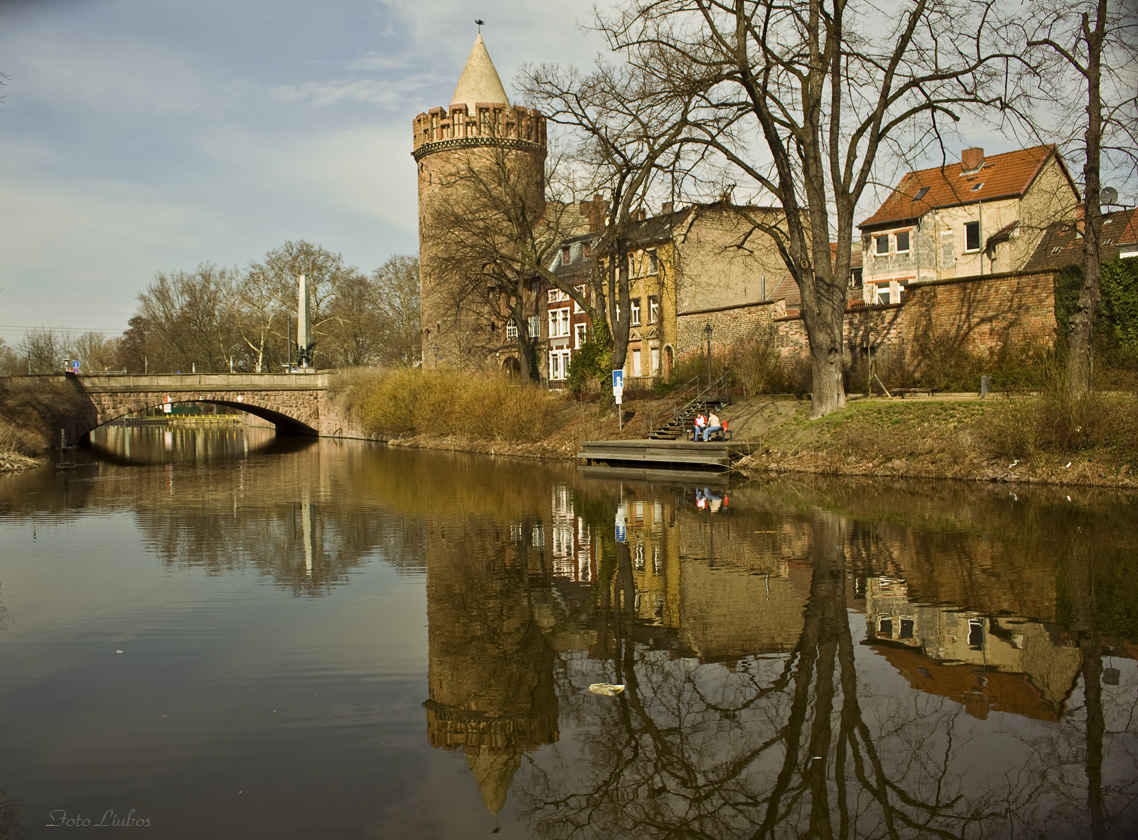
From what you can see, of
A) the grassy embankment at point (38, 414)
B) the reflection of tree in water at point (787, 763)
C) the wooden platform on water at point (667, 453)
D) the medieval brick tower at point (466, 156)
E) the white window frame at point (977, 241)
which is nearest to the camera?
the reflection of tree in water at point (787, 763)

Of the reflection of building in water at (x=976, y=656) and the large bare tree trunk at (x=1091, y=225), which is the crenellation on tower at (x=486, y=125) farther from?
the reflection of building in water at (x=976, y=656)

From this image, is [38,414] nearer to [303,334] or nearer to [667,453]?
[303,334]

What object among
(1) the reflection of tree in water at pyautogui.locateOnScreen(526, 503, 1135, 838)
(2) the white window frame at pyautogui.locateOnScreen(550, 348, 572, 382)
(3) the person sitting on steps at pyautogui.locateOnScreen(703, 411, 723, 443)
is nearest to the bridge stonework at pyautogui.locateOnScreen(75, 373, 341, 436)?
(2) the white window frame at pyautogui.locateOnScreen(550, 348, 572, 382)

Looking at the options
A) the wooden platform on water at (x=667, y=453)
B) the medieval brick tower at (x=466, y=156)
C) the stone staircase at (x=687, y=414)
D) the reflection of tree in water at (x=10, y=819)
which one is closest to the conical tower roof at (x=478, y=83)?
the medieval brick tower at (x=466, y=156)

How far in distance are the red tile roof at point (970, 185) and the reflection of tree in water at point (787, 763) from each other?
43.0 meters

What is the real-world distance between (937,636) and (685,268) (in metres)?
40.9

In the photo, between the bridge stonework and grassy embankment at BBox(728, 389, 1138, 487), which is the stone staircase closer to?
grassy embankment at BBox(728, 389, 1138, 487)

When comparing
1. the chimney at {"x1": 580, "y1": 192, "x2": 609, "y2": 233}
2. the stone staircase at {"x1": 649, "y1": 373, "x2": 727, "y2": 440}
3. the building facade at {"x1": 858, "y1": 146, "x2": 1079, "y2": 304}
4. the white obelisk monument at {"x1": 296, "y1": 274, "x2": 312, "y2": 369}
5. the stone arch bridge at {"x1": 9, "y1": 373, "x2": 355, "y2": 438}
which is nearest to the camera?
the stone staircase at {"x1": 649, "y1": 373, "x2": 727, "y2": 440}

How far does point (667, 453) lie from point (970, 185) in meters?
30.1

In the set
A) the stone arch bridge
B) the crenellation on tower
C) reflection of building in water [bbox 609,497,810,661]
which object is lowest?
reflection of building in water [bbox 609,497,810,661]

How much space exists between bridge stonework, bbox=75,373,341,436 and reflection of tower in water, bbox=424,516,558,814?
48.5 meters

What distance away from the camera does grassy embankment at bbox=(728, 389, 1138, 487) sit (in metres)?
19.6

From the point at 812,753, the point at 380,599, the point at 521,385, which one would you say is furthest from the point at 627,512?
the point at 521,385

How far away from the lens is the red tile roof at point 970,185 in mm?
47438
